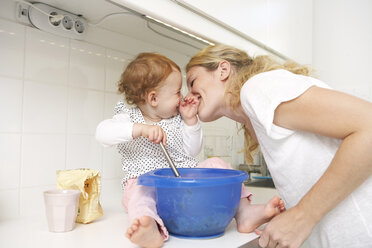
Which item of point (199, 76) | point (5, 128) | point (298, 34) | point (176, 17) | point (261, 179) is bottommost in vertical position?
point (261, 179)

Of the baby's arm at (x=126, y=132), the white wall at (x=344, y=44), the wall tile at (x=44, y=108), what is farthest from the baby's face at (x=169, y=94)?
the white wall at (x=344, y=44)

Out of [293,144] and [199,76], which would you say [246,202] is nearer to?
[293,144]

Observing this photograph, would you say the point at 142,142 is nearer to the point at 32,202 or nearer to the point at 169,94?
the point at 169,94

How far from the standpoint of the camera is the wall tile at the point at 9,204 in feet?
2.75

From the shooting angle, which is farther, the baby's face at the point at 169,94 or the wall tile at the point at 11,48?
the baby's face at the point at 169,94

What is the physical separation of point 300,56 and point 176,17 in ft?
2.87

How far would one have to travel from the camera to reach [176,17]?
784mm

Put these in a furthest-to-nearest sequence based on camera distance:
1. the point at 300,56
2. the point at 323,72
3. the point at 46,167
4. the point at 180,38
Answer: the point at 323,72 → the point at 300,56 → the point at 180,38 → the point at 46,167

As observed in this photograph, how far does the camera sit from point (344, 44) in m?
1.63

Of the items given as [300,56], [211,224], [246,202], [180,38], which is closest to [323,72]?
[300,56]

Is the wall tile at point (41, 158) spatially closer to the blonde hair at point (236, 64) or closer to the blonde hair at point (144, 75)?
the blonde hair at point (144, 75)

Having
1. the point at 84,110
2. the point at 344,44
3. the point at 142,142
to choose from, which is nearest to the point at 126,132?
the point at 142,142

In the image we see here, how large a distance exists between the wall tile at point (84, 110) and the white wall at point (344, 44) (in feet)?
3.86

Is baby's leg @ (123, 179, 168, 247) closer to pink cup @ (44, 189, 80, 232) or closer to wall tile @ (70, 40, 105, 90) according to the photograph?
pink cup @ (44, 189, 80, 232)
